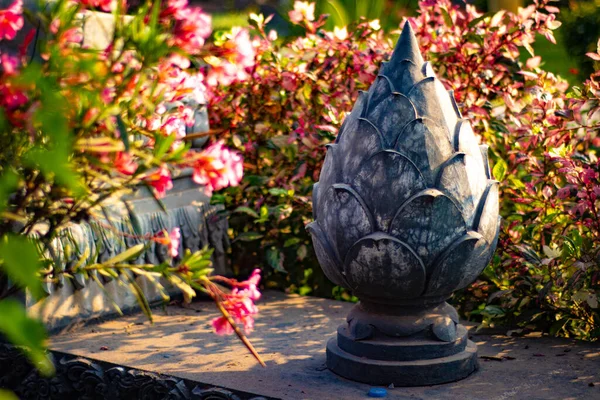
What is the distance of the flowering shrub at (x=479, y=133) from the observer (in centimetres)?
373

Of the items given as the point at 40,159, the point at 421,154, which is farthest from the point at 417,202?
the point at 40,159

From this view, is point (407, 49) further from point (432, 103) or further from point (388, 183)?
point (388, 183)

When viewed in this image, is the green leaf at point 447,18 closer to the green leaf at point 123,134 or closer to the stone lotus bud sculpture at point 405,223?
the stone lotus bud sculpture at point 405,223

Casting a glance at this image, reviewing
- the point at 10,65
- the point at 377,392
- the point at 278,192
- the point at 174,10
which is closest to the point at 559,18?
the point at 278,192

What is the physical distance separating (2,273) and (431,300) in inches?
67.5

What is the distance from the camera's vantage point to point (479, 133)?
451 cm

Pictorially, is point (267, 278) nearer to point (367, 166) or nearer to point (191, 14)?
point (367, 166)

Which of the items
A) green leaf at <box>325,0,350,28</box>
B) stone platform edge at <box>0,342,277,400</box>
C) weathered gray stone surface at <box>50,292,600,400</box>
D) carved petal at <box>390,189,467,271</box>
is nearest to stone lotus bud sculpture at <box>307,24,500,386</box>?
carved petal at <box>390,189,467,271</box>

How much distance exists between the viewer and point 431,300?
3.12 meters

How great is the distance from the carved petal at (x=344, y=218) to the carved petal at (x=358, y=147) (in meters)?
0.07

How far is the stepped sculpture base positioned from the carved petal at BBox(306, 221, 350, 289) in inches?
6.7

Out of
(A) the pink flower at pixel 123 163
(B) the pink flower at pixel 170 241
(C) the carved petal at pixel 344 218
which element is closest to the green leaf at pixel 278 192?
(C) the carved petal at pixel 344 218

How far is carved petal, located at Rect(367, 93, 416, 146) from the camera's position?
298cm

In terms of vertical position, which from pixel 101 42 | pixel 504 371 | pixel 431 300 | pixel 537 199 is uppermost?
pixel 101 42
